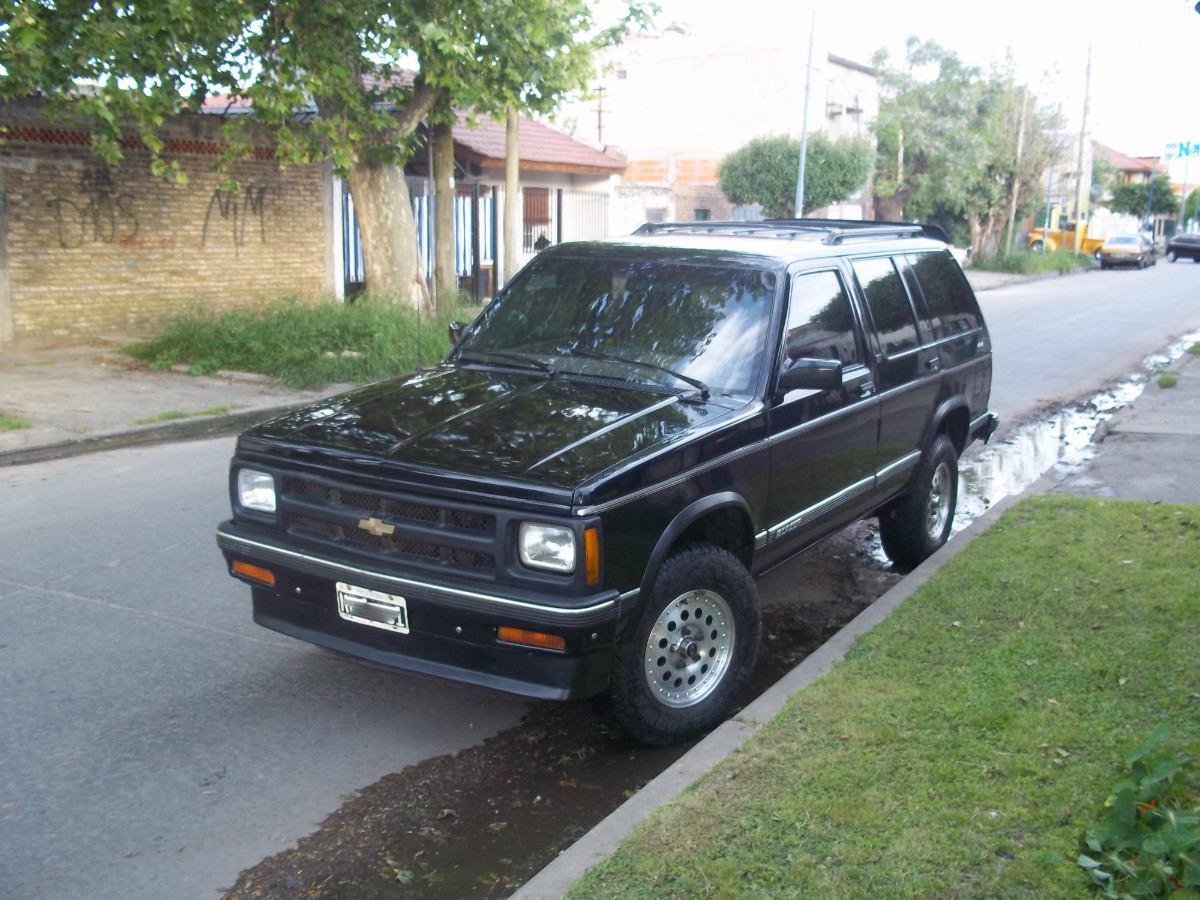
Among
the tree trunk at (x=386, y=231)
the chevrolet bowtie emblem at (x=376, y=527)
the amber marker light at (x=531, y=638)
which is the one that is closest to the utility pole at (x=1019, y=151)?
the tree trunk at (x=386, y=231)

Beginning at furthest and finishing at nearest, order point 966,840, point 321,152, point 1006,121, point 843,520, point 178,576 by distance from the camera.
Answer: point 1006,121 < point 321,152 < point 178,576 < point 843,520 < point 966,840

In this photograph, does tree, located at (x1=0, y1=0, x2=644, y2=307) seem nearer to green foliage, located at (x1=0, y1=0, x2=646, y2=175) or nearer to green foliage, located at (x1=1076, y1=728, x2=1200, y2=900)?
green foliage, located at (x1=0, y1=0, x2=646, y2=175)

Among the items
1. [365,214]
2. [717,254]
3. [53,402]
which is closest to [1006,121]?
[365,214]

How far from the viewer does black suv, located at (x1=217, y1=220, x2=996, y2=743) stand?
13.1ft

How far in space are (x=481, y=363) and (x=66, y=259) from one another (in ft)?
40.5

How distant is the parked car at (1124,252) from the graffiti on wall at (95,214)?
4252 centimetres

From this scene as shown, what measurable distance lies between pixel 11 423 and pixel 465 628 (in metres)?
7.98

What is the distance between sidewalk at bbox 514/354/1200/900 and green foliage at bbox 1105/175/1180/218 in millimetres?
66992

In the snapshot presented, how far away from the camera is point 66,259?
621 inches

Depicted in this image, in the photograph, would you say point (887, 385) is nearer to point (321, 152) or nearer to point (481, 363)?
point (481, 363)

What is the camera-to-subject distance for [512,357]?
5.46 metres

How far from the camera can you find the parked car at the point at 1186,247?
56656 millimetres

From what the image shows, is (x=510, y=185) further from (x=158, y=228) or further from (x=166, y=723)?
(x=166, y=723)

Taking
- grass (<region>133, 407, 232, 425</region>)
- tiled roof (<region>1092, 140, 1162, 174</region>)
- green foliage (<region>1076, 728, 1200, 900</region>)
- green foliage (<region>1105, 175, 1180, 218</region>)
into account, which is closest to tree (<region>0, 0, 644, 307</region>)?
Result: grass (<region>133, 407, 232, 425</region>)
